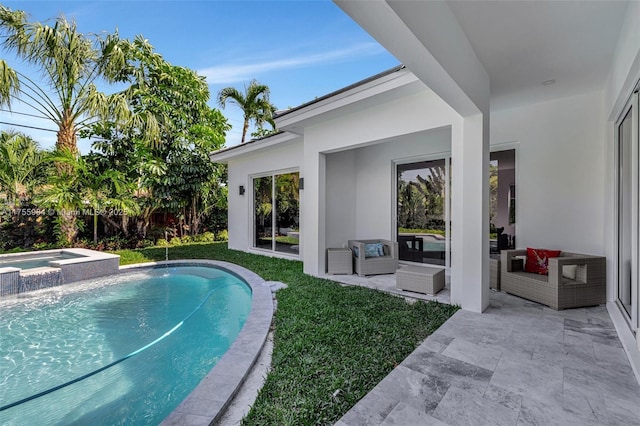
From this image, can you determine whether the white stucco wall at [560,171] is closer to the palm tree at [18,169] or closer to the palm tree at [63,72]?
the palm tree at [63,72]

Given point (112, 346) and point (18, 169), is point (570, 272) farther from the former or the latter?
point (18, 169)

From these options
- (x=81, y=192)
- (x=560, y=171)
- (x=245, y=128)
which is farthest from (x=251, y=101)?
(x=560, y=171)

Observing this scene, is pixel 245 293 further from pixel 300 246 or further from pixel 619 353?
pixel 619 353

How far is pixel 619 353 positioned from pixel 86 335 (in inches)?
269

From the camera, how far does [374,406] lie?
2354 mm

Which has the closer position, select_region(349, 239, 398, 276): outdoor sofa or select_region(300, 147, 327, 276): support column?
select_region(349, 239, 398, 276): outdoor sofa

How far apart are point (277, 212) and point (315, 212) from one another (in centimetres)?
298

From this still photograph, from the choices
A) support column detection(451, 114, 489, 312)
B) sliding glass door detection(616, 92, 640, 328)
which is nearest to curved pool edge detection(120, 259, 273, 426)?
support column detection(451, 114, 489, 312)

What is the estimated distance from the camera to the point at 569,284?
4.62 metres

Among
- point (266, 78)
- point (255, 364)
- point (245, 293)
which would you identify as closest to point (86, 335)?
point (245, 293)

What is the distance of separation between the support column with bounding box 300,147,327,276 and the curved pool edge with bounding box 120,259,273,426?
230 cm

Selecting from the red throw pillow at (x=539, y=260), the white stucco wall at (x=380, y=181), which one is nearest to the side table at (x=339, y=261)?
the white stucco wall at (x=380, y=181)

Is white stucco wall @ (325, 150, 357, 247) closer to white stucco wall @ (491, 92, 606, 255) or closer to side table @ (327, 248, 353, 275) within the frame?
side table @ (327, 248, 353, 275)

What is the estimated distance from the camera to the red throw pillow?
5203mm
